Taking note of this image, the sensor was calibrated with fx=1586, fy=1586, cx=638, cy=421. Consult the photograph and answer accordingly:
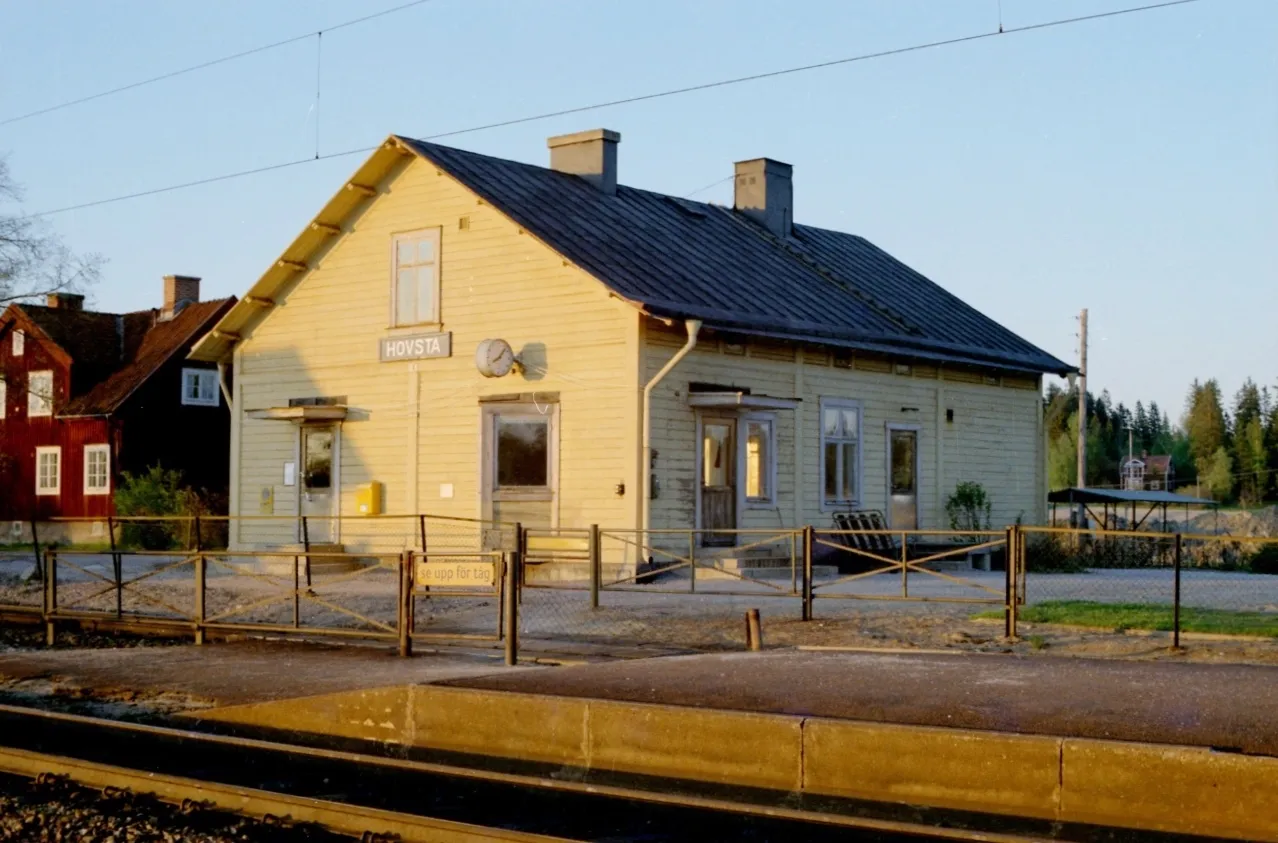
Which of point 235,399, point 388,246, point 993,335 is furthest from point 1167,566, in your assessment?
point 235,399

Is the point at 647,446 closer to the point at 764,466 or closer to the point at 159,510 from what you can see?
the point at 764,466

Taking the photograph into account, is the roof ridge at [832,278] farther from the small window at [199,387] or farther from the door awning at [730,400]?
the small window at [199,387]

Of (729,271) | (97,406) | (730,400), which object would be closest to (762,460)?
(730,400)

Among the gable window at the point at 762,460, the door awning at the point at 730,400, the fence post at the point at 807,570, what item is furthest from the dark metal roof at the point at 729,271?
the fence post at the point at 807,570

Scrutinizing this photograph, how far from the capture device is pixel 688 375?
2433 cm

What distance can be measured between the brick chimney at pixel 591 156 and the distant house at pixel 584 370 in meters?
0.05

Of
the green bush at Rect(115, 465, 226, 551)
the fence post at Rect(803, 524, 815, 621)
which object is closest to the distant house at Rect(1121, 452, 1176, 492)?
the green bush at Rect(115, 465, 226, 551)

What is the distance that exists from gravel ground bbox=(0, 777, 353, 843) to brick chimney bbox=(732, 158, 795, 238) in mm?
24503

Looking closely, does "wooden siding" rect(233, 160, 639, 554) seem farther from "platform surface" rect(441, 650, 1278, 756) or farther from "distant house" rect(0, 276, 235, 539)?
"distant house" rect(0, 276, 235, 539)

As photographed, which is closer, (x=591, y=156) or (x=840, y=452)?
(x=840, y=452)

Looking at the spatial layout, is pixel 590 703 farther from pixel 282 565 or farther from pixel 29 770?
pixel 282 565

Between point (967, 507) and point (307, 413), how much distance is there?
1217 cm

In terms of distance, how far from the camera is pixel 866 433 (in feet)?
91.2

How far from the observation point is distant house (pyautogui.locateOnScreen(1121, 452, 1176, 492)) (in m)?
80.1
